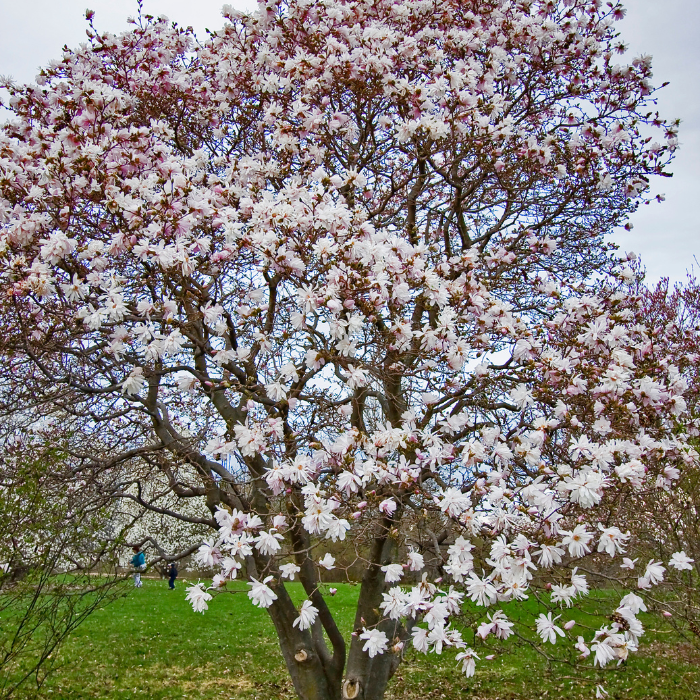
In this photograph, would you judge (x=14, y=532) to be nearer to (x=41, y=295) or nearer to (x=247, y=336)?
(x=41, y=295)

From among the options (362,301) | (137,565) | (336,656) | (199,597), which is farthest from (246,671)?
(362,301)

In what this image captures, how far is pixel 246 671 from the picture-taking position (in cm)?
881

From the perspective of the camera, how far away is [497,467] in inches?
140

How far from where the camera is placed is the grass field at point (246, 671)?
757 cm

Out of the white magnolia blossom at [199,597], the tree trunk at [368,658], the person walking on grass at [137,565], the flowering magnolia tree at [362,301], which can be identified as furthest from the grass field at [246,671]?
the white magnolia blossom at [199,597]

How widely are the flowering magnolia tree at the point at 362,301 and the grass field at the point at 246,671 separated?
3.10 meters

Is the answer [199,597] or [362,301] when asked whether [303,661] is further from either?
[362,301]

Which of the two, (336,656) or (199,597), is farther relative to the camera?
(336,656)

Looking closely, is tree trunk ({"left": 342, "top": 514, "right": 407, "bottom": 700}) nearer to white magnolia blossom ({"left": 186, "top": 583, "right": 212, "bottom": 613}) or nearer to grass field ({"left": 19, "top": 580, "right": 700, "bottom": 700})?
white magnolia blossom ({"left": 186, "top": 583, "right": 212, "bottom": 613})

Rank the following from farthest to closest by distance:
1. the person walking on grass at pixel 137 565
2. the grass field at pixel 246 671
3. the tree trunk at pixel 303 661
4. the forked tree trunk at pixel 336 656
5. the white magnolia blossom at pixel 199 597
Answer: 1. the grass field at pixel 246 671
2. the tree trunk at pixel 303 661
3. the forked tree trunk at pixel 336 656
4. the person walking on grass at pixel 137 565
5. the white magnolia blossom at pixel 199 597

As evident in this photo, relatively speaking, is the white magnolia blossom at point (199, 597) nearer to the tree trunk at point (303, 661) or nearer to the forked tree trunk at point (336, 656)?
the forked tree trunk at point (336, 656)

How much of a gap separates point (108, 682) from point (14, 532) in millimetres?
4934

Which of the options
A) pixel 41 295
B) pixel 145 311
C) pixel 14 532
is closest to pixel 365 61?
pixel 145 311

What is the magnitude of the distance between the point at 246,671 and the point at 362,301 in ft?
24.1
